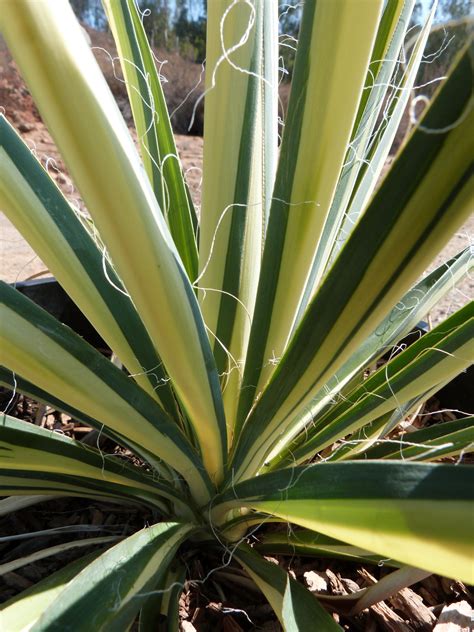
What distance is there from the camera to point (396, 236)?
1.11 feet

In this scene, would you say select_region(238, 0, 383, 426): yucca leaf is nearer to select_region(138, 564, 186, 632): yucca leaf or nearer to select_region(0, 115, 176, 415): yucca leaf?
select_region(0, 115, 176, 415): yucca leaf

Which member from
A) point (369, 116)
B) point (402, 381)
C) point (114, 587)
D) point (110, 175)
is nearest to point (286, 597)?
point (114, 587)

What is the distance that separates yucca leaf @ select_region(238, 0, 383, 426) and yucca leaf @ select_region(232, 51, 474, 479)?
0.24 feet

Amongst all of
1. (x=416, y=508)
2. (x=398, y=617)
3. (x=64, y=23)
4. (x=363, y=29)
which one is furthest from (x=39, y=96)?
(x=398, y=617)

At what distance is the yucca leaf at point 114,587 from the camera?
1.30ft

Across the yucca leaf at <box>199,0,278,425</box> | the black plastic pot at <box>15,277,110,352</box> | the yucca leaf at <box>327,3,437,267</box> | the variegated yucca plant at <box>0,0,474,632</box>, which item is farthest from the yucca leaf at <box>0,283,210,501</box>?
the black plastic pot at <box>15,277,110,352</box>

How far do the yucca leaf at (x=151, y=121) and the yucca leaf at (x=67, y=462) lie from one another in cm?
25

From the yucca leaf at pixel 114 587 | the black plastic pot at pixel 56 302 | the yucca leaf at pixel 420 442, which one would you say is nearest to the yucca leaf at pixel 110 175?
the yucca leaf at pixel 114 587

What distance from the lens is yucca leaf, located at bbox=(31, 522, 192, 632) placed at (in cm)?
39

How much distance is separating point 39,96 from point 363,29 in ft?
0.65

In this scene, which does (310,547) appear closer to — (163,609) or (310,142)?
(163,609)

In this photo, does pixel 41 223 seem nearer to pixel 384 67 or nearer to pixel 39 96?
pixel 39 96

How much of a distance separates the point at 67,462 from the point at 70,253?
0.23 metres

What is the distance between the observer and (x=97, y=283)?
0.58 m
